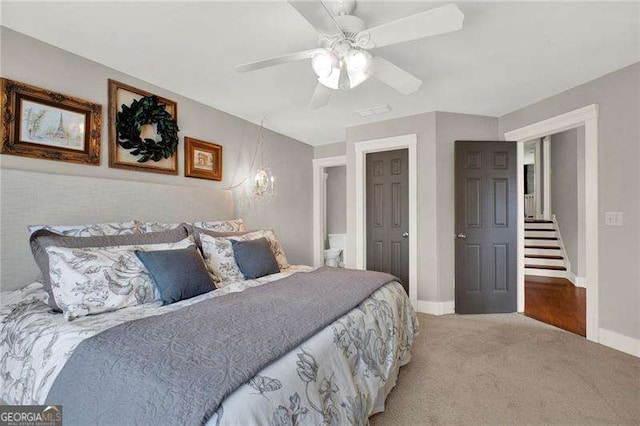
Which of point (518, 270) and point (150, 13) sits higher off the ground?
point (150, 13)

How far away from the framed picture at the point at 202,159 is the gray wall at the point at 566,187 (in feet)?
18.3

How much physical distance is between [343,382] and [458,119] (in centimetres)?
341

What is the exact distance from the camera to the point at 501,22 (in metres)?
1.95

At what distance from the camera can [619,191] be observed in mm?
2631

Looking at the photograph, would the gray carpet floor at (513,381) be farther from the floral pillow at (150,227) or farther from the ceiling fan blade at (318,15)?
the ceiling fan blade at (318,15)

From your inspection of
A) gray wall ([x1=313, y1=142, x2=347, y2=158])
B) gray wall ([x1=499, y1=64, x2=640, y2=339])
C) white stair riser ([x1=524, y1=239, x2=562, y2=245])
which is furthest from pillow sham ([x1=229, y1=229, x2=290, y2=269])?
white stair riser ([x1=524, y1=239, x2=562, y2=245])

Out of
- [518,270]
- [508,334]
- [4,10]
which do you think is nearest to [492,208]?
[518,270]

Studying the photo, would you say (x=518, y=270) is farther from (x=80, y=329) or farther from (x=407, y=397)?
(x=80, y=329)

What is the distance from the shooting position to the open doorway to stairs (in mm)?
4199

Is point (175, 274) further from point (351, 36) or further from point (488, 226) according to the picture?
point (488, 226)

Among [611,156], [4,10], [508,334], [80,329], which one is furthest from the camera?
[508,334]

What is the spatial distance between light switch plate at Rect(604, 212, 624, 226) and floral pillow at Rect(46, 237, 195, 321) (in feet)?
11.8

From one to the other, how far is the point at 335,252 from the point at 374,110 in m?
2.84

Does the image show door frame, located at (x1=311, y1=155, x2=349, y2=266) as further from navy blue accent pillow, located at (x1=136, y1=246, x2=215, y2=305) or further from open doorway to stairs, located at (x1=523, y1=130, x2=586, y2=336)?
navy blue accent pillow, located at (x1=136, y1=246, x2=215, y2=305)
